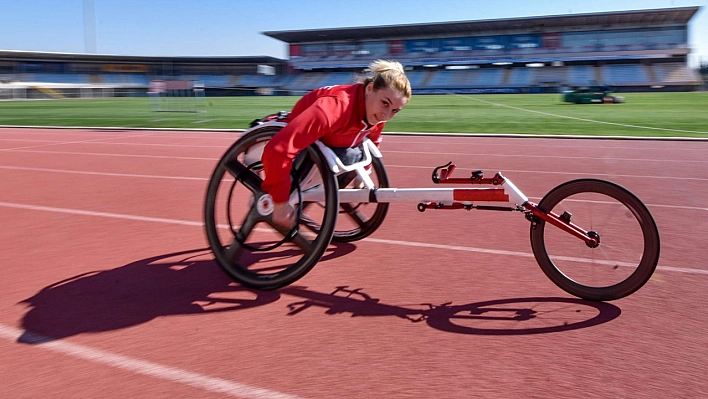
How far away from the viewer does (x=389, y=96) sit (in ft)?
11.6

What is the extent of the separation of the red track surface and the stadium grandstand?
158 feet

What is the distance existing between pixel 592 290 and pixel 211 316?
2171mm

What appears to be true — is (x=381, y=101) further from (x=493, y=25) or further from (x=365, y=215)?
(x=493, y=25)

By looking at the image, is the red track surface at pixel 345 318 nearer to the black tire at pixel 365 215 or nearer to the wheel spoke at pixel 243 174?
the black tire at pixel 365 215

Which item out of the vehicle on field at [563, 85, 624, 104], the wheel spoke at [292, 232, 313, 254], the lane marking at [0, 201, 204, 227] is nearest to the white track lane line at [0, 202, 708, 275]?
the lane marking at [0, 201, 204, 227]

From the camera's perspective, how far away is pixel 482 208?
3.55 metres

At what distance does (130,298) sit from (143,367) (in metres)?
0.99

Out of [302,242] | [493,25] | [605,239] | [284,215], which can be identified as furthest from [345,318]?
[493,25]

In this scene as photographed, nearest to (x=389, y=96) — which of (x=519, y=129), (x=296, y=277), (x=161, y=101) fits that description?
(x=296, y=277)

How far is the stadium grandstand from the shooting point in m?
60.8

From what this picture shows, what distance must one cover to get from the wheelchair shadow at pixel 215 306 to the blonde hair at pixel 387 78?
1257 mm

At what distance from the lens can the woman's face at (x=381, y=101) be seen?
3.54 metres

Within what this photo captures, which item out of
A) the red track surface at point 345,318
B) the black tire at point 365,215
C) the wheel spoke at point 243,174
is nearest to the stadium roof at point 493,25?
the red track surface at point 345,318

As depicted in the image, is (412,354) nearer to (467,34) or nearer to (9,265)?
(9,265)
